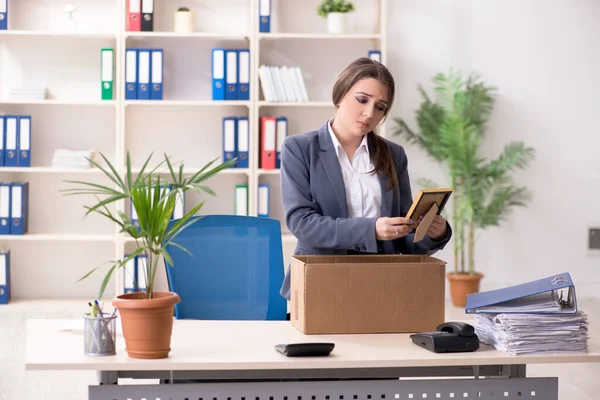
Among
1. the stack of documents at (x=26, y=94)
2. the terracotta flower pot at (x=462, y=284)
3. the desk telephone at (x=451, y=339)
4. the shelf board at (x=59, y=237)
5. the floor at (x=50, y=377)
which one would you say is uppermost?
the stack of documents at (x=26, y=94)

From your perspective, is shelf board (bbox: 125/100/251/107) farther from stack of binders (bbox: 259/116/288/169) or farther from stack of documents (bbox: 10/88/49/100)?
stack of documents (bbox: 10/88/49/100)

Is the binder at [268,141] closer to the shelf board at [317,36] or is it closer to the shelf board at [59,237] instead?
the shelf board at [317,36]

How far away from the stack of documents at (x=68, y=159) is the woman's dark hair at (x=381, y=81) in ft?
10.5

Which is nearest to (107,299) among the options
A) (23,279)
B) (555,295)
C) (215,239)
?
(23,279)

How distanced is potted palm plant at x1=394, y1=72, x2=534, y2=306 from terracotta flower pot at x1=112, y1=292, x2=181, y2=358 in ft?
12.6

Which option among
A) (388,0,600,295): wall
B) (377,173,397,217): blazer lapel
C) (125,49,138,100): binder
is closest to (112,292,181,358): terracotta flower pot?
(377,173,397,217): blazer lapel

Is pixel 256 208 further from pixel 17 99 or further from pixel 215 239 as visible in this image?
pixel 215 239

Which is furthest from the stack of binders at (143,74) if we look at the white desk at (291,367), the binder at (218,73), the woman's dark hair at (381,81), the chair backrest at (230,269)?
the white desk at (291,367)

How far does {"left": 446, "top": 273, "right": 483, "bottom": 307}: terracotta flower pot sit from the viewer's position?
5562 millimetres

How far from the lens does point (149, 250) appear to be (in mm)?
1944

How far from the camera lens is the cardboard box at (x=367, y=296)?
2186mm

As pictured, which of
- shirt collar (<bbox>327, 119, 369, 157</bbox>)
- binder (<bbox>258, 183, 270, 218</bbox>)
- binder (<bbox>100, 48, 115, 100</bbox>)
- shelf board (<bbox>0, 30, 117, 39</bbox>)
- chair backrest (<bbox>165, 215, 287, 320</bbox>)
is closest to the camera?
shirt collar (<bbox>327, 119, 369, 157</bbox>)

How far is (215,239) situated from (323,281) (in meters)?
0.71

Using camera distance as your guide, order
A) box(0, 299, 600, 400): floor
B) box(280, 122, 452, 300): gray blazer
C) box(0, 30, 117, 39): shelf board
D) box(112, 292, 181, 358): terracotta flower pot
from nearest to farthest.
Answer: box(112, 292, 181, 358): terracotta flower pot
box(280, 122, 452, 300): gray blazer
box(0, 299, 600, 400): floor
box(0, 30, 117, 39): shelf board
